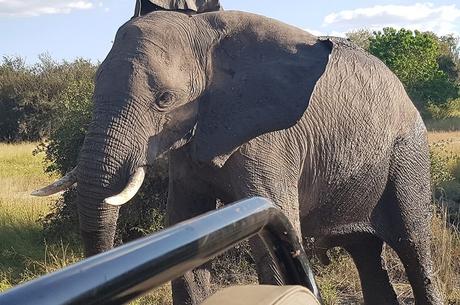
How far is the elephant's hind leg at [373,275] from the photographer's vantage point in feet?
16.9

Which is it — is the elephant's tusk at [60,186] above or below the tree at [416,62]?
above

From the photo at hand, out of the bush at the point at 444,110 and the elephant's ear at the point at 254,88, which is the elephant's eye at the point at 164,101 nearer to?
the elephant's ear at the point at 254,88

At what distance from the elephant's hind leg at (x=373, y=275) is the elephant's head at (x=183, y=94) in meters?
1.46

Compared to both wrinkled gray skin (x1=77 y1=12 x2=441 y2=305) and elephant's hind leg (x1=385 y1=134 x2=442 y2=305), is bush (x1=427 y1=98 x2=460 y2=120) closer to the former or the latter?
elephant's hind leg (x1=385 y1=134 x2=442 y2=305)

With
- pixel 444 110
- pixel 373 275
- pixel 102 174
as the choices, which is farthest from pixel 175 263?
pixel 444 110

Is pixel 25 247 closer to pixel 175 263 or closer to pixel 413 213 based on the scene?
pixel 413 213

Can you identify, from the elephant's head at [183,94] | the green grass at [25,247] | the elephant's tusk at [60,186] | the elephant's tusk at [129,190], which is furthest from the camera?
the green grass at [25,247]

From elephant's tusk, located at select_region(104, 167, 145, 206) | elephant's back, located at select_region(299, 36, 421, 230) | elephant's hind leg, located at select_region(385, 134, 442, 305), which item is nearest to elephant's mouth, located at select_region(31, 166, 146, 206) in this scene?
elephant's tusk, located at select_region(104, 167, 145, 206)

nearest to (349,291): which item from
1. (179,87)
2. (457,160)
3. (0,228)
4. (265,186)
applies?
(265,186)

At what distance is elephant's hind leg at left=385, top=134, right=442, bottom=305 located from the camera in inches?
187

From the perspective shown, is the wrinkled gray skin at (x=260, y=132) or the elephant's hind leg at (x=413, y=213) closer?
the wrinkled gray skin at (x=260, y=132)

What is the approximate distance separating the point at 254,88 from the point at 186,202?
69cm

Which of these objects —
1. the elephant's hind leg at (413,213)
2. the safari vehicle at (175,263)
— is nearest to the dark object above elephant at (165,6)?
the elephant's hind leg at (413,213)

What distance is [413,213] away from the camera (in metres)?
4.83
